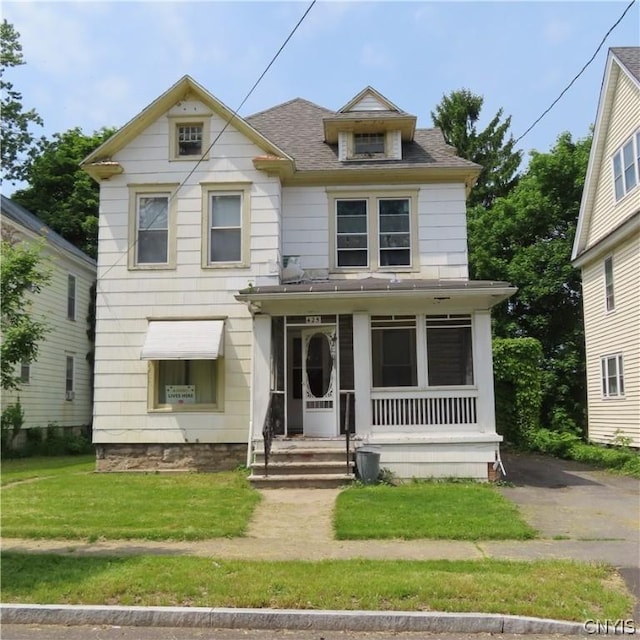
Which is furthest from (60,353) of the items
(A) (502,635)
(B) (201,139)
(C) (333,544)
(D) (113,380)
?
(A) (502,635)

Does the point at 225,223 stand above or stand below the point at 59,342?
above

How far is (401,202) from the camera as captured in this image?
52.6ft

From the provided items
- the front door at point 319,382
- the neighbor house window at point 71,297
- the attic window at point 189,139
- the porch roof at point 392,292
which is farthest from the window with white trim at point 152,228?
the neighbor house window at point 71,297

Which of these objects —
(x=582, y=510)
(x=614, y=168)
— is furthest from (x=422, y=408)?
(x=614, y=168)

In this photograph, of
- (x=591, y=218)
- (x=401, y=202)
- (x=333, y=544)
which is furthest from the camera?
(x=591, y=218)

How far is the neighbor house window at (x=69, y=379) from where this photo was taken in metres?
24.7

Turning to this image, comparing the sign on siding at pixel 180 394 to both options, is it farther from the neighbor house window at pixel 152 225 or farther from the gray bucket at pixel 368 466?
the gray bucket at pixel 368 466

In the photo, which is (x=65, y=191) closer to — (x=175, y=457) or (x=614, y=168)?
(x=175, y=457)

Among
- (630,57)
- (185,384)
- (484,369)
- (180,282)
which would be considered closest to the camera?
(484,369)

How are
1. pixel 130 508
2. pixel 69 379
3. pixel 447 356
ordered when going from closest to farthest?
pixel 130 508, pixel 447 356, pixel 69 379

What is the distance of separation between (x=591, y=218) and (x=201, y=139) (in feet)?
40.5

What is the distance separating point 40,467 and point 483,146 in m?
26.1

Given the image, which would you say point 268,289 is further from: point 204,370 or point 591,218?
point 591,218

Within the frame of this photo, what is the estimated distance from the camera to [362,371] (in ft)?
44.3
